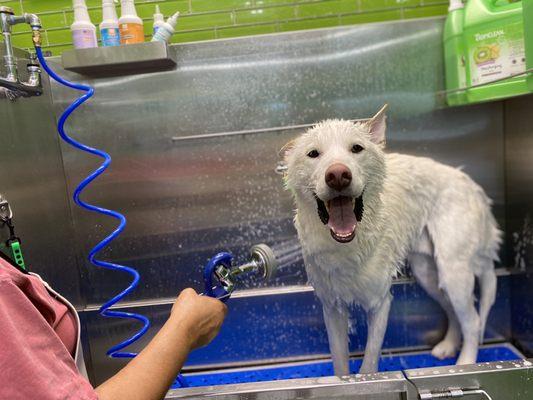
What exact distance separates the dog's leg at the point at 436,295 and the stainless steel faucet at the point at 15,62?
5.97 ft

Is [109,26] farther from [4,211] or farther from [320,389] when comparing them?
[320,389]

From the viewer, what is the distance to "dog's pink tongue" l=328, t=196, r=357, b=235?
56.3 inches

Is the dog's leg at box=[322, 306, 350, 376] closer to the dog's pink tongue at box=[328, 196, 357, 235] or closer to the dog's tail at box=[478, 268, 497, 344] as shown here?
the dog's pink tongue at box=[328, 196, 357, 235]

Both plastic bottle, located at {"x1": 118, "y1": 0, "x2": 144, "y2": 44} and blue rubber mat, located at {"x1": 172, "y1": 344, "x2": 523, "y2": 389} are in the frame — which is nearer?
plastic bottle, located at {"x1": 118, "y1": 0, "x2": 144, "y2": 44}

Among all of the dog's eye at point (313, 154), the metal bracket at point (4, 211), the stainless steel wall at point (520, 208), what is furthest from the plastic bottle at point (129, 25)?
the stainless steel wall at point (520, 208)

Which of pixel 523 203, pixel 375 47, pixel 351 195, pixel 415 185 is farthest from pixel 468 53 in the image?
pixel 351 195

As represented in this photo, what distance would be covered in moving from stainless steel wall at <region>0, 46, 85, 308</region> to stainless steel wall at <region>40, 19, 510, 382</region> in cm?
7

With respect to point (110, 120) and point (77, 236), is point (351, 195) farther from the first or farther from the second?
point (77, 236)

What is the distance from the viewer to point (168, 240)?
2.31 metres

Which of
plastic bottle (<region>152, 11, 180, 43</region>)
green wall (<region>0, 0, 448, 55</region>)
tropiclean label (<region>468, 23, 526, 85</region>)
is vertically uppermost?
green wall (<region>0, 0, 448, 55</region>)

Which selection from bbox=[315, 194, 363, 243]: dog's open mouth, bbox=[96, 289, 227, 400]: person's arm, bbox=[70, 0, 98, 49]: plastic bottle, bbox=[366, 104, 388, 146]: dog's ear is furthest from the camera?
bbox=[70, 0, 98, 49]: plastic bottle

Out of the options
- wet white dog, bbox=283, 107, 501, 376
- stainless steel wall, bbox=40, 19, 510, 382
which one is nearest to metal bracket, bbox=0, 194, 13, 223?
stainless steel wall, bbox=40, 19, 510, 382

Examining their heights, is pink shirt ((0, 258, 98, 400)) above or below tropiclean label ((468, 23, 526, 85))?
below

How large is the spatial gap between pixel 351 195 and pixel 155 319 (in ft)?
4.75
